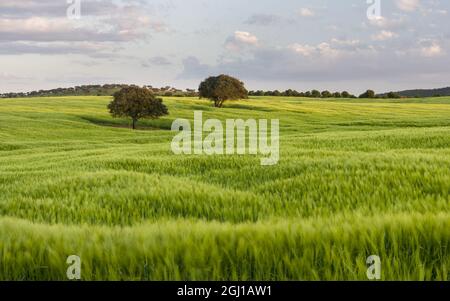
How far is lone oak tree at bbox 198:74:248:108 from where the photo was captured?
10281 centimetres

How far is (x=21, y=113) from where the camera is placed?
259 feet

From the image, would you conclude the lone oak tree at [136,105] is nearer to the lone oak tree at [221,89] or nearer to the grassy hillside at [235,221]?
the lone oak tree at [221,89]

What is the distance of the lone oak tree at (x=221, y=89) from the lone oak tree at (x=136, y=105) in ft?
104

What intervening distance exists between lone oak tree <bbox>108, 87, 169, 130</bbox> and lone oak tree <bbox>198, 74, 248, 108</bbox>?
104ft

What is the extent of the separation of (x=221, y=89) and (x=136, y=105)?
3451cm

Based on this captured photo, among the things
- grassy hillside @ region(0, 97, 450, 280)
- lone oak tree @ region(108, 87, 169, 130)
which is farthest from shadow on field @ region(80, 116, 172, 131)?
grassy hillside @ region(0, 97, 450, 280)

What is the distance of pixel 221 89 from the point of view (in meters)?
103

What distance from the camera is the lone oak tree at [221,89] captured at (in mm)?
102812

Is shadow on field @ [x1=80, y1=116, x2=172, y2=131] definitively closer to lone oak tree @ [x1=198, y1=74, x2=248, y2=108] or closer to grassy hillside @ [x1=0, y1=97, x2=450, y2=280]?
lone oak tree @ [x1=198, y1=74, x2=248, y2=108]

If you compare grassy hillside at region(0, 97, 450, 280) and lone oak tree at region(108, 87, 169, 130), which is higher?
lone oak tree at region(108, 87, 169, 130)

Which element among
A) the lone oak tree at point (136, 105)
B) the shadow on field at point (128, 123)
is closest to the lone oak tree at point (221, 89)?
the shadow on field at point (128, 123)

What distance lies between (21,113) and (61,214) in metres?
79.5

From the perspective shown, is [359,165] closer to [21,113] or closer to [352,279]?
[352,279]

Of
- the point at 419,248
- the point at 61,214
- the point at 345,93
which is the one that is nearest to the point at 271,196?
the point at 61,214
